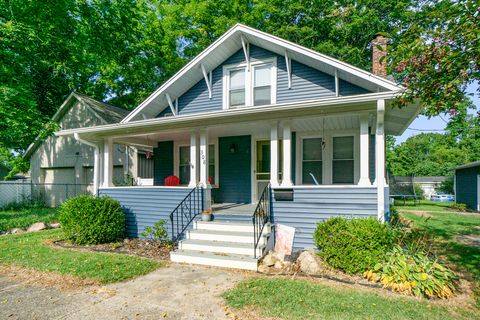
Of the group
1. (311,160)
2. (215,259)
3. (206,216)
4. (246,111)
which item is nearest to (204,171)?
(206,216)

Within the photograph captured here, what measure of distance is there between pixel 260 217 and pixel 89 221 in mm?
4532

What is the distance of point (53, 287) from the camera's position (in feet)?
15.0

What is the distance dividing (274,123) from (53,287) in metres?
5.38

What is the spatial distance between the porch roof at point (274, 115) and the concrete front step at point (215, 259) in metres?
3.24

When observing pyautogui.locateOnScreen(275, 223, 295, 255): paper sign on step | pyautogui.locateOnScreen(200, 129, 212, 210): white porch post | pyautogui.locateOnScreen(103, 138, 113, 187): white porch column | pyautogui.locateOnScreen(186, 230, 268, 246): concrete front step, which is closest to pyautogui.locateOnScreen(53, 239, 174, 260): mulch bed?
pyautogui.locateOnScreen(186, 230, 268, 246): concrete front step

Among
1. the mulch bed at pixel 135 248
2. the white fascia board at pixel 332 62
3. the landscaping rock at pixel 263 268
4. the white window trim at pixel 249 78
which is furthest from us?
the white window trim at pixel 249 78

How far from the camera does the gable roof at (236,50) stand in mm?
7242

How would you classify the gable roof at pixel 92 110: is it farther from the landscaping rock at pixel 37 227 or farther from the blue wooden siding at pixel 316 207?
the blue wooden siding at pixel 316 207

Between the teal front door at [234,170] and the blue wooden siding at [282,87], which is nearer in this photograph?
the blue wooden siding at [282,87]

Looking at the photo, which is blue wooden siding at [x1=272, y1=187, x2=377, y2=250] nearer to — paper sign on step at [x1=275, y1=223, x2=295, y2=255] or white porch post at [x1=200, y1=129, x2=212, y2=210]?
paper sign on step at [x1=275, y1=223, x2=295, y2=255]

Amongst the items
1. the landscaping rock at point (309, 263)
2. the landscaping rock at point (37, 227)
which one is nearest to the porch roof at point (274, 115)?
the landscaping rock at point (309, 263)

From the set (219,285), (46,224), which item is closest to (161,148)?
(46,224)

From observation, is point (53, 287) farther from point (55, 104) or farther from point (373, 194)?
point (55, 104)

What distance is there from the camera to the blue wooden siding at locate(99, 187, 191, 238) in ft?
24.6
